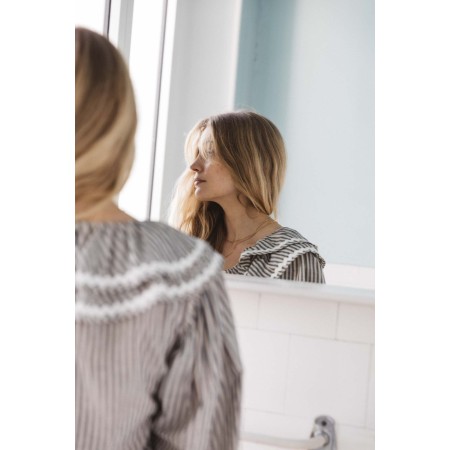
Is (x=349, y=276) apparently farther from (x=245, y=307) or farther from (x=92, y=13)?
(x=92, y=13)

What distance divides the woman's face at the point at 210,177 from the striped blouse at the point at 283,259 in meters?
0.07

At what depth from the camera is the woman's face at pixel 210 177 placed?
78 cm

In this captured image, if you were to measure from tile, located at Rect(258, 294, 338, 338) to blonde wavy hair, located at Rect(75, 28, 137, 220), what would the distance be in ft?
0.83

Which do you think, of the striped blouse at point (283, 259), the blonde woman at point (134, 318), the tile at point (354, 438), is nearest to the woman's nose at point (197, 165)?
the striped blouse at point (283, 259)

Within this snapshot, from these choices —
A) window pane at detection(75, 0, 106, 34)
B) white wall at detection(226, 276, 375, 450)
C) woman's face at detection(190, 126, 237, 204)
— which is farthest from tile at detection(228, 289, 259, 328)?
window pane at detection(75, 0, 106, 34)

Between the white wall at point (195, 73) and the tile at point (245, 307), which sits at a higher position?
the white wall at point (195, 73)

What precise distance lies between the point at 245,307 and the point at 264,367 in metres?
0.07

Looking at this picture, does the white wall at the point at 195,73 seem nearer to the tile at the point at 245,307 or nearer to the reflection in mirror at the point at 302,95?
the reflection in mirror at the point at 302,95

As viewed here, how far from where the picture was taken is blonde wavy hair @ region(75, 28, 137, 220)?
0.56m

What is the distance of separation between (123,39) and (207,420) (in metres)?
0.44

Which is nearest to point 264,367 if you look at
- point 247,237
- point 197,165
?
point 247,237

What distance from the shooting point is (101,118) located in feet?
1.84
